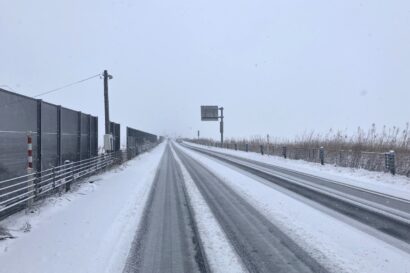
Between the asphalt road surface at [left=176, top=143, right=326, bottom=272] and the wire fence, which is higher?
the wire fence

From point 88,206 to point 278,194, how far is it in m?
5.22

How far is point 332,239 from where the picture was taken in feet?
23.8

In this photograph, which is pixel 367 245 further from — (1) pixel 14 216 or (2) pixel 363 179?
(2) pixel 363 179

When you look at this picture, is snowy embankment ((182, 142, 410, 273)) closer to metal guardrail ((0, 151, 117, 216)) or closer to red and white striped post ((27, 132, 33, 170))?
metal guardrail ((0, 151, 117, 216))

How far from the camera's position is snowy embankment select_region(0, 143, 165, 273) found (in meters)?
6.02

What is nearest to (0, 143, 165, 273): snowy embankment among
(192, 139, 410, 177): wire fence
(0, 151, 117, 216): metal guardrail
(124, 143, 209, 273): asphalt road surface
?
(124, 143, 209, 273): asphalt road surface

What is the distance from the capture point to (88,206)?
11.0 m

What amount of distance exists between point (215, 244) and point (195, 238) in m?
0.58

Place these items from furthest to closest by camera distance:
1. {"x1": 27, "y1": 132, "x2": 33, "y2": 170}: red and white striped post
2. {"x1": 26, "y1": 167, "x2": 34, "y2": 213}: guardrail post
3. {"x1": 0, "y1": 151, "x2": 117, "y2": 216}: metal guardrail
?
{"x1": 27, "y1": 132, "x2": 33, "y2": 170}: red and white striped post, {"x1": 26, "y1": 167, "x2": 34, "y2": 213}: guardrail post, {"x1": 0, "y1": 151, "x2": 117, "y2": 216}: metal guardrail

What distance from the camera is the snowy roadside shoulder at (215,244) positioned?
229 inches

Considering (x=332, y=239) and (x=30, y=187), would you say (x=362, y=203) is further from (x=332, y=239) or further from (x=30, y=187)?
(x=30, y=187)

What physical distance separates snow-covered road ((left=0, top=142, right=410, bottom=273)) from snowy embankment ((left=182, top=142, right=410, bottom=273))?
0.05 feet

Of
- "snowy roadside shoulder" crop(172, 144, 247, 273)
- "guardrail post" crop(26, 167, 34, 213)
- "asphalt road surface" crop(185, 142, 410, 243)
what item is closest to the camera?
"snowy roadside shoulder" crop(172, 144, 247, 273)

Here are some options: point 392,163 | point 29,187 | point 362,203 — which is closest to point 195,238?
point 29,187
